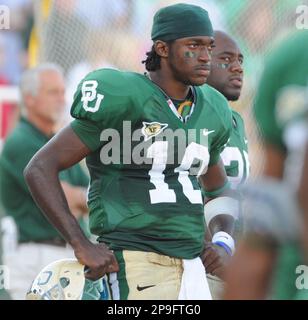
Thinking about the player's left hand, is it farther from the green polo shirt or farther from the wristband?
the green polo shirt

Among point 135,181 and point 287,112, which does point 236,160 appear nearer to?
point 135,181

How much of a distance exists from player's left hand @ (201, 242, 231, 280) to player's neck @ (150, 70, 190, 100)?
668 millimetres

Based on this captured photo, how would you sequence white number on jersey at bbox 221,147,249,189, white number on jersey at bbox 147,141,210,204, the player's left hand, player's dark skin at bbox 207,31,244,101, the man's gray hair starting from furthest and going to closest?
the man's gray hair, player's dark skin at bbox 207,31,244,101, white number on jersey at bbox 221,147,249,189, the player's left hand, white number on jersey at bbox 147,141,210,204

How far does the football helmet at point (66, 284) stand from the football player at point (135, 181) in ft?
0.17

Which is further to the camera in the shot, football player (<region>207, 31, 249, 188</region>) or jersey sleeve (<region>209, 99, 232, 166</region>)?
football player (<region>207, 31, 249, 188</region>)

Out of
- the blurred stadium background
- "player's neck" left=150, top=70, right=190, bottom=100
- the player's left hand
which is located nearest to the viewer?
"player's neck" left=150, top=70, right=190, bottom=100

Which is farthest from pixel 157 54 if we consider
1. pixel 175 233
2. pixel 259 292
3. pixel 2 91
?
pixel 2 91

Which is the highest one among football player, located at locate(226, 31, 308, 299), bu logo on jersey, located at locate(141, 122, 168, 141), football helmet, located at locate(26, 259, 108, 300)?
bu logo on jersey, located at locate(141, 122, 168, 141)

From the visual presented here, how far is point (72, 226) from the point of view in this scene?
4.83m

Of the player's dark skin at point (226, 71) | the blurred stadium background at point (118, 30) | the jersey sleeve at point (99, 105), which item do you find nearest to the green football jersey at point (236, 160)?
the player's dark skin at point (226, 71)

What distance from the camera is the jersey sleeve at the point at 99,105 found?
15.8ft

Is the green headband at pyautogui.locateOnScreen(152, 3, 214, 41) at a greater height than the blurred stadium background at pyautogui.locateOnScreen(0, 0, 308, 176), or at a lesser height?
lesser

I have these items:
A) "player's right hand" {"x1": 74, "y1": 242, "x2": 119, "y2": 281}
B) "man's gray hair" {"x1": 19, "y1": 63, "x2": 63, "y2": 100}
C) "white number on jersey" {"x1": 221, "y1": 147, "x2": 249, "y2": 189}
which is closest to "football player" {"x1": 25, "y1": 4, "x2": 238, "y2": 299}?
"player's right hand" {"x1": 74, "y1": 242, "x2": 119, "y2": 281}

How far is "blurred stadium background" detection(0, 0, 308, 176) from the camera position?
8680mm
